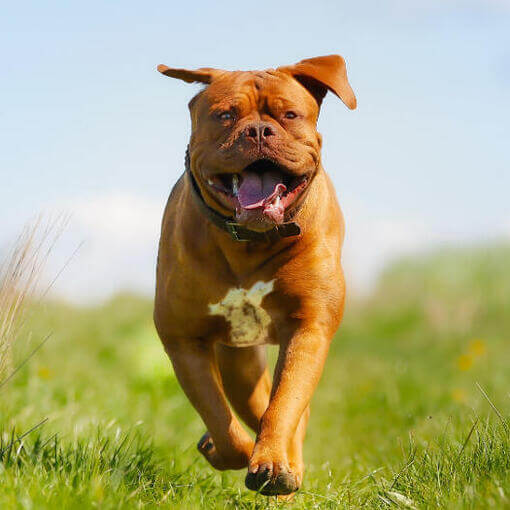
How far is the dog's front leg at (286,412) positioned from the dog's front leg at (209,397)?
0.31 m

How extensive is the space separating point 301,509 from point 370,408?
15.0 ft

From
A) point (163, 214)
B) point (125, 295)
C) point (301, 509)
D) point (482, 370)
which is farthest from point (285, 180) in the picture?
point (125, 295)

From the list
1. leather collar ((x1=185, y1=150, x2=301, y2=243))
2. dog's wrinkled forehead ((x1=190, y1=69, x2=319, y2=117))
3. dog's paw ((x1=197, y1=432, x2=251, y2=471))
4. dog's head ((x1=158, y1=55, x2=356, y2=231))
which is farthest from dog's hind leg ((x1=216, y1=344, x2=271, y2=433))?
dog's wrinkled forehead ((x1=190, y1=69, x2=319, y2=117))

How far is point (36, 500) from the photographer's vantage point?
337cm

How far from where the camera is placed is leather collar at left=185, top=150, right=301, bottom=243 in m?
4.08

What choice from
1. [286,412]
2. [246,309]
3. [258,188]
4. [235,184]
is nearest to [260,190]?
[258,188]

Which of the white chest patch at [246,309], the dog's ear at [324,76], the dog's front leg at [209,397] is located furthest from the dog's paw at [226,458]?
the dog's ear at [324,76]

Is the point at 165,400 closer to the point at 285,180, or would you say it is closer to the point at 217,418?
the point at 217,418

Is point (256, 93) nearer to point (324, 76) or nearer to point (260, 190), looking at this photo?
point (324, 76)

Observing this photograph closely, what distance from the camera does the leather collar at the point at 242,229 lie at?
4.08 metres

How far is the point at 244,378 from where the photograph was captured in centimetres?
509

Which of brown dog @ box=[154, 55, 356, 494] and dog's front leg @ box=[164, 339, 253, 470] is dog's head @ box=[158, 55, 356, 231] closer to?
brown dog @ box=[154, 55, 356, 494]

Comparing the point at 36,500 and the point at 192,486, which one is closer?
the point at 36,500

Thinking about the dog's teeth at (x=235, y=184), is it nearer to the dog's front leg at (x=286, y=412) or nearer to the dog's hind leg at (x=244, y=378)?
the dog's front leg at (x=286, y=412)
